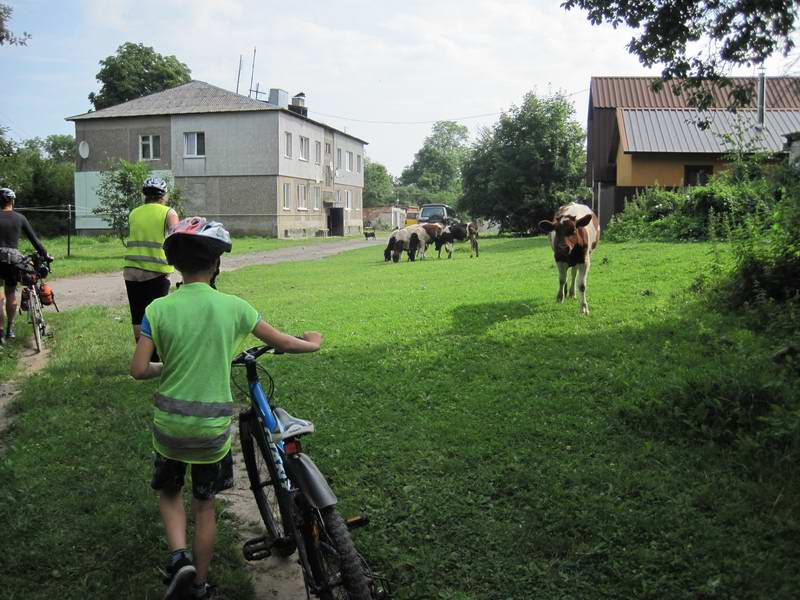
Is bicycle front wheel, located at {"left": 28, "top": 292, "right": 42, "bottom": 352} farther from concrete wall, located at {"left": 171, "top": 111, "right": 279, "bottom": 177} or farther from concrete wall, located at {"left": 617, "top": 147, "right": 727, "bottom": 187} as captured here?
concrete wall, located at {"left": 171, "top": 111, "right": 279, "bottom": 177}

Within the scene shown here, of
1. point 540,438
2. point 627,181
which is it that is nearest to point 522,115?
point 627,181

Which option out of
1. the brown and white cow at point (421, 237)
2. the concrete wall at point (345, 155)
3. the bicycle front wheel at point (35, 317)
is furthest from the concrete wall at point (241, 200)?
the bicycle front wheel at point (35, 317)

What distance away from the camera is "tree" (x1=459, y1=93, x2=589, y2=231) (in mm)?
42938

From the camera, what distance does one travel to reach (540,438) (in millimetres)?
5688

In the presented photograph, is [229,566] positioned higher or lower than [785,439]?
lower

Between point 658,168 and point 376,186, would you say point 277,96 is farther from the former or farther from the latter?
point 376,186

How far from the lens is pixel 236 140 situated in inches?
1791

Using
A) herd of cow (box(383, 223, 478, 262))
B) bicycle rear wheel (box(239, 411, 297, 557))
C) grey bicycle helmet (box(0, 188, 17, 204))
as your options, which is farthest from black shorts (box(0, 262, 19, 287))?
herd of cow (box(383, 223, 478, 262))

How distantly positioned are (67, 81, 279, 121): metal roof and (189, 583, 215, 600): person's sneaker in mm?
43418

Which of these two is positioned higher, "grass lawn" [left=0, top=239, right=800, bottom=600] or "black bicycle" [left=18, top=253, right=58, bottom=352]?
"black bicycle" [left=18, top=253, right=58, bottom=352]

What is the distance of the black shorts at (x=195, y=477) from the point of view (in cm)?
357

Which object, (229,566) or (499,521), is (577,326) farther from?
(229,566)

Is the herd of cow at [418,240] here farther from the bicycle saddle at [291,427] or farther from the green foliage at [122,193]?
the bicycle saddle at [291,427]

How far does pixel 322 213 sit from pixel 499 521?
5157cm
